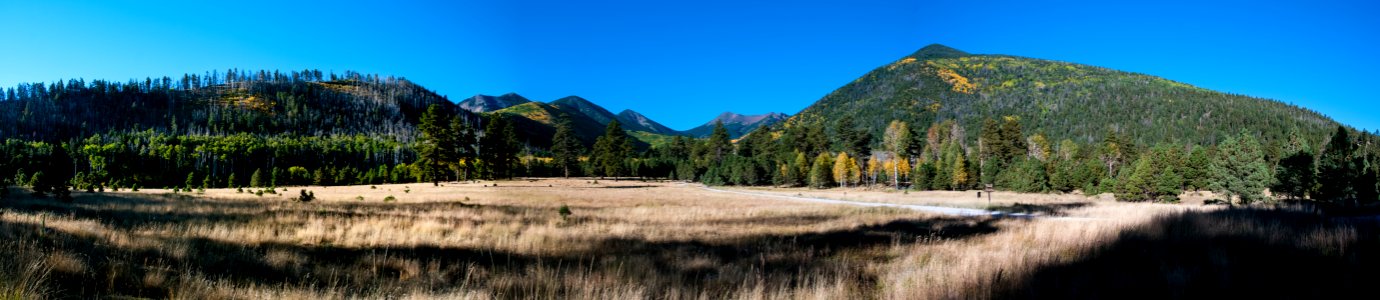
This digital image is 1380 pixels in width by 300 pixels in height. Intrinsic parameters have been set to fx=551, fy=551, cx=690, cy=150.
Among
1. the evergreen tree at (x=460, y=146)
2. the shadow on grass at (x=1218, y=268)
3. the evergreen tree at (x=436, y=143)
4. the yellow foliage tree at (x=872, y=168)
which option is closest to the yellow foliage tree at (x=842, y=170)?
the yellow foliage tree at (x=872, y=168)

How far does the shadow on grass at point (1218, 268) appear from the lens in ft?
20.5

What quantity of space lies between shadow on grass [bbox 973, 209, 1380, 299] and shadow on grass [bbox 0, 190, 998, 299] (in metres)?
2.41

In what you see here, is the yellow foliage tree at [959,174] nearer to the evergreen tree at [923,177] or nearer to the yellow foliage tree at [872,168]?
the evergreen tree at [923,177]

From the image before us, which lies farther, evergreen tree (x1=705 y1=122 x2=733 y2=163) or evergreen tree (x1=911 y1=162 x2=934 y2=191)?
evergreen tree (x1=705 y1=122 x2=733 y2=163)

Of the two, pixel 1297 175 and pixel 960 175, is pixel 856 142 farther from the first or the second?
pixel 1297 175

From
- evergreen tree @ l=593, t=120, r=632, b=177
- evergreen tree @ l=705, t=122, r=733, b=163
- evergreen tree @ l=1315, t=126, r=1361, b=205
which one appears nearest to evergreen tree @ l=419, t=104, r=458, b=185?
evergreen tree @ l=593, t=120, r=632, b=177

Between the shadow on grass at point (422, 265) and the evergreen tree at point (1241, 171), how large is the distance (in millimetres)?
50626

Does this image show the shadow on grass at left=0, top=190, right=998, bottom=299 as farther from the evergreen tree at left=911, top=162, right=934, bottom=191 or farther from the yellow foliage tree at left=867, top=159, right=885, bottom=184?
the yellow foliage tree at left=867, top=159, right=885, bottom=184

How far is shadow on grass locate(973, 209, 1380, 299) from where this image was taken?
20.5ft

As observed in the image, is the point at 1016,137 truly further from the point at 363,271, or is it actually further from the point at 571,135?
the point at 363,271

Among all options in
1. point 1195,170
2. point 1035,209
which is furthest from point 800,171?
point 1035,209

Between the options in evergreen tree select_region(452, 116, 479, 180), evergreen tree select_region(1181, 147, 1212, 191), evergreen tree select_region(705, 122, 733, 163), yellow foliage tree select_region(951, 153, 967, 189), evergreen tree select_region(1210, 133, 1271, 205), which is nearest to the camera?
evergreen tree select_region(1210, 133, 1271, 205)

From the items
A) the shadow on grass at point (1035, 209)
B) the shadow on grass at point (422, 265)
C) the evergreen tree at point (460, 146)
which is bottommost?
the shadow on grass at point (1035, 209)

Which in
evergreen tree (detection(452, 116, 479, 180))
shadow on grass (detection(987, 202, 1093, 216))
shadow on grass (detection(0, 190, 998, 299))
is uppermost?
evergreen tree (detection(452, 116, 479, 180))
